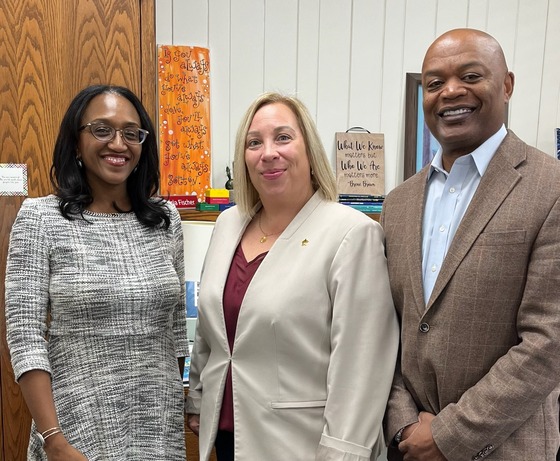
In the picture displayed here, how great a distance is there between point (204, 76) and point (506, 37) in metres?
1.67

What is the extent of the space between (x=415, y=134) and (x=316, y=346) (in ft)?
6.10

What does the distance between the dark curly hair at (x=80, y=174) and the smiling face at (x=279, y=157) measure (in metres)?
0.33

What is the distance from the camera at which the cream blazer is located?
1382 mm

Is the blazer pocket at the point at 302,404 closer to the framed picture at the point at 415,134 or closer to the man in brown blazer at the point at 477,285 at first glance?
the man in brown blazer at the point at 477,285

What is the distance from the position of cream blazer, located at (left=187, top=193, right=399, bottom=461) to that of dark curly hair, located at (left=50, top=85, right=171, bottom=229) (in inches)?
16.4

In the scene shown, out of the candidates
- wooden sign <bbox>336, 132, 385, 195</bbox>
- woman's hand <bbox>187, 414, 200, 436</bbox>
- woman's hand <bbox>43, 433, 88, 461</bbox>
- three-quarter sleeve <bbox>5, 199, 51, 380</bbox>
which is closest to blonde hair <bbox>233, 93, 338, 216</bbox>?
three-quarter sleeve <bbox>5, 199, 51, 380</bbox>

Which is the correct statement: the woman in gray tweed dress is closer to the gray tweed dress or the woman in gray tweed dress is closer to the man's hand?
the gray tweed dress

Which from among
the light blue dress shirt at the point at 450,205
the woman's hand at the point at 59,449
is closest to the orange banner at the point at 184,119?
the woman's hand at the point at 59,449

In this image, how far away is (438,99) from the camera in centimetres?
138

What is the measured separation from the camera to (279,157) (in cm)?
152

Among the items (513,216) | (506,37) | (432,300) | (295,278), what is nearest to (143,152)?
(295,278)

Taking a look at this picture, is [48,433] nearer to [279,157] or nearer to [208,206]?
[279,157]

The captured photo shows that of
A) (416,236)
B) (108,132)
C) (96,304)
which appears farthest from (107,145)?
(416,236)

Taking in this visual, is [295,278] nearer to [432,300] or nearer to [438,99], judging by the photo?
[432,300]
